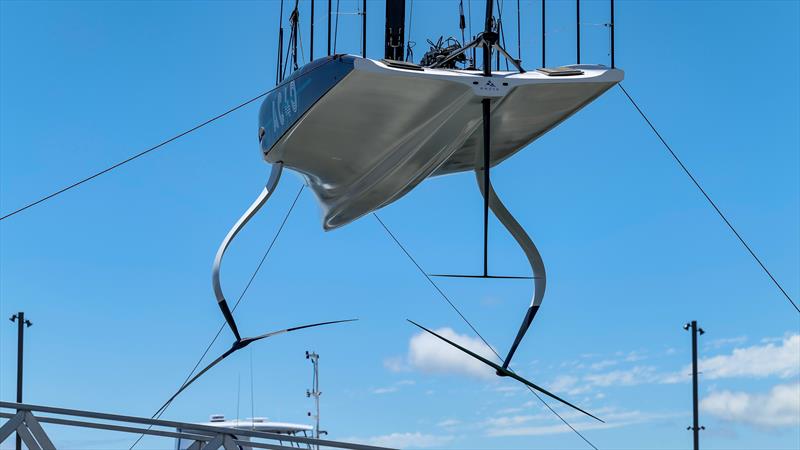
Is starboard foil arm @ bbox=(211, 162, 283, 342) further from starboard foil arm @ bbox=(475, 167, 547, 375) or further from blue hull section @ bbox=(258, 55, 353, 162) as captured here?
starboard foil arm @ bbox=(475, 167, 547, 375)

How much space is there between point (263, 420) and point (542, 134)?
756 cm

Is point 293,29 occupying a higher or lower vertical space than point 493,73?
higher

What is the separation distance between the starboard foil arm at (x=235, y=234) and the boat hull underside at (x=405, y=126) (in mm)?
306

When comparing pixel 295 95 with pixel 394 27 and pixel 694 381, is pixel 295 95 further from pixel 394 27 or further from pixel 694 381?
pixel 694 381

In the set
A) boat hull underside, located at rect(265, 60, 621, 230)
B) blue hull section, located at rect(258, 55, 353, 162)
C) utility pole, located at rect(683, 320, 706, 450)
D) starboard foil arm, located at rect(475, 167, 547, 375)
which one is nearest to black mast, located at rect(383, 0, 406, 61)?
blue hull section, located at rect(258, 55, 353, 162)

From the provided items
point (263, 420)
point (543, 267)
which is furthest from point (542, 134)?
point (263, 420)

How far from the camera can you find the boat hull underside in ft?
50.9

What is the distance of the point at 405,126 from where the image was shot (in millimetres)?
16844

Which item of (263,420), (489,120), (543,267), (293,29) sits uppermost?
(293,29)

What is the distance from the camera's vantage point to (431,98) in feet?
52.1

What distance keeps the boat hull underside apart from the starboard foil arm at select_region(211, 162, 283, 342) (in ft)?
1.00

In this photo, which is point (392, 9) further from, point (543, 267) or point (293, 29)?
point (543, 267)

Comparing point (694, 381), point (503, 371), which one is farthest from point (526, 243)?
point (694, 381)

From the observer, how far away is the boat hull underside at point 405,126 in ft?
50.9
